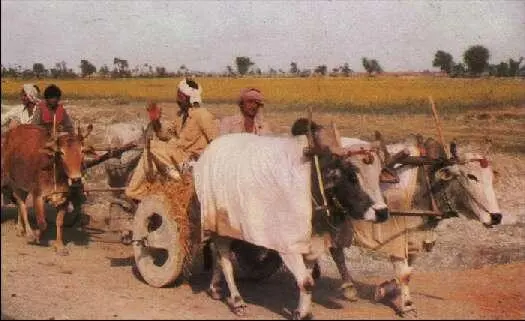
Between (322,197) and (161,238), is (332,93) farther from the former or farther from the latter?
(322,197)

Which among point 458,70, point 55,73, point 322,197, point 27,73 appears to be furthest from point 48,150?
point 458,70

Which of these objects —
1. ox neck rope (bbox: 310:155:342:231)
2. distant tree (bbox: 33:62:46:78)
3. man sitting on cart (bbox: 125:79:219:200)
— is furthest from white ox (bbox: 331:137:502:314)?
distant tree (bbox: 33:62:46:78)

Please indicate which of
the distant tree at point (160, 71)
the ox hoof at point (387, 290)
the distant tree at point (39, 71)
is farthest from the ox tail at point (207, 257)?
the distant tree at point (160, 71)

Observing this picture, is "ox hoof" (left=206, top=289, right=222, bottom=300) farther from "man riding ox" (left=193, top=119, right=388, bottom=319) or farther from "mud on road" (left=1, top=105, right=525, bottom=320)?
"man riding ox" (left=193, top=119, right=388, bottom=319)

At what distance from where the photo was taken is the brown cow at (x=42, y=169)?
9.59 meters

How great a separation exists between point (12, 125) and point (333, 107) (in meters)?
20.9

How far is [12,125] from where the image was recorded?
433 inches

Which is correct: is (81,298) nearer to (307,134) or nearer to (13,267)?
(13,267)

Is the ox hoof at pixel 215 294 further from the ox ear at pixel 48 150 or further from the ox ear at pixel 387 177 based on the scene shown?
the ox ear at pixel 48 150

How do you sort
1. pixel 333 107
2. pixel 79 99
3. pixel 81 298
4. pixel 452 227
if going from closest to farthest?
pixel 81 298
pixel 452 227
pixel 79 99
pixel 333 107

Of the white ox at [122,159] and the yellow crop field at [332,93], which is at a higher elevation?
the yellow crop field at [332,93]

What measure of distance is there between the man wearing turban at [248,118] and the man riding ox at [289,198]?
132 cm

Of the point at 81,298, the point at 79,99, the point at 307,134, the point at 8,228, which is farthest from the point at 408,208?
the point at 79,99

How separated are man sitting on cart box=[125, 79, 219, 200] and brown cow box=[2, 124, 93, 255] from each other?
3.69 ft
